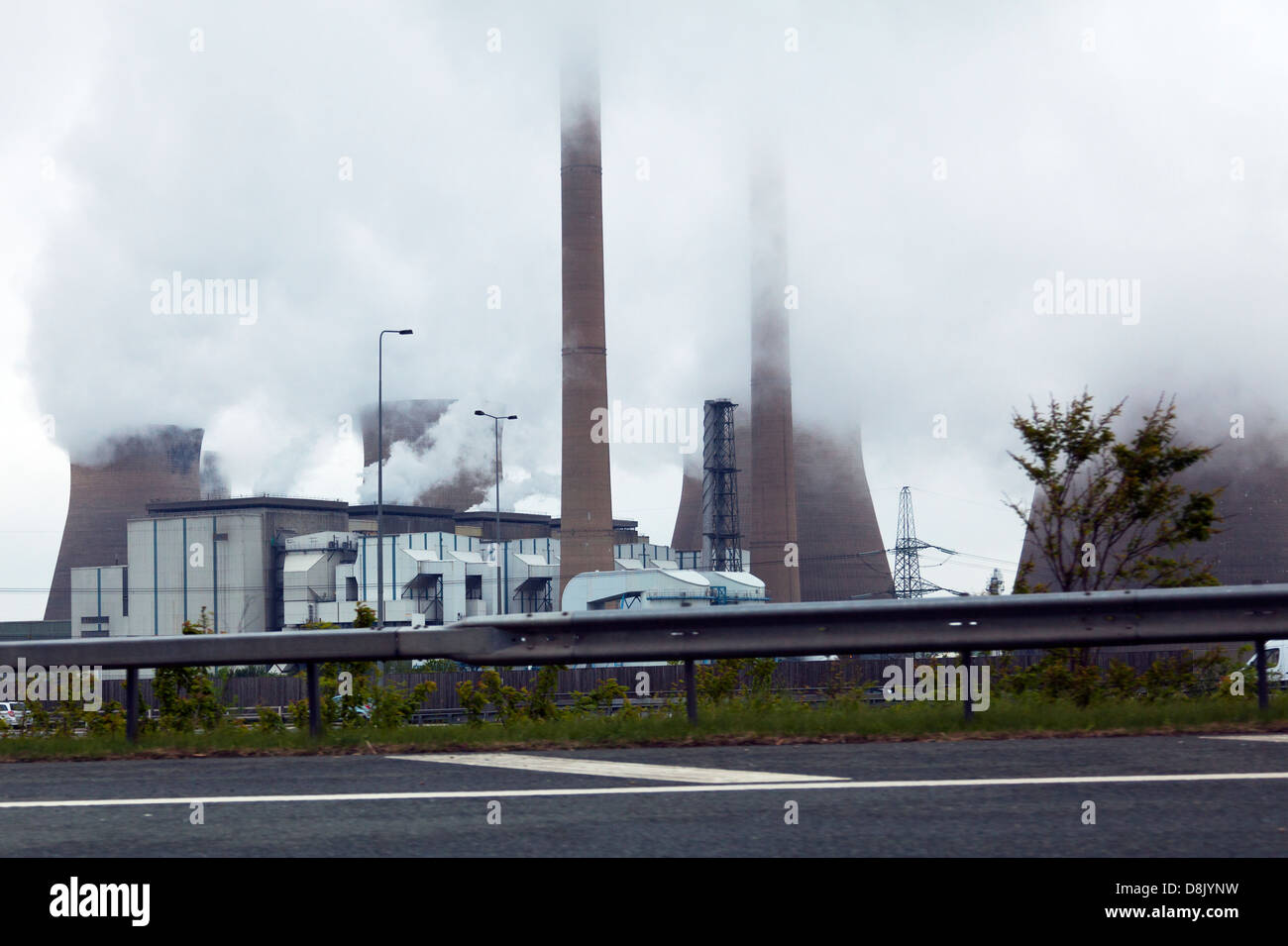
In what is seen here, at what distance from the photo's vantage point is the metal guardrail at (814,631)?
249 inches

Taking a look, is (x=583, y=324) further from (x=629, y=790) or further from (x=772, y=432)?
(x=629, y=790)

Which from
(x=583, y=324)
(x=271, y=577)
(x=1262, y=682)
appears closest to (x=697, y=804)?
(x=1262, y=682)

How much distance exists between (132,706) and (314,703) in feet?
3.24

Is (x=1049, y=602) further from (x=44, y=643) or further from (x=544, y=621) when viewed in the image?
(x=44, y=643)

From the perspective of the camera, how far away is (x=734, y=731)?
6391mm

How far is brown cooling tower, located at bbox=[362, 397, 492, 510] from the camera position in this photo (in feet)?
227

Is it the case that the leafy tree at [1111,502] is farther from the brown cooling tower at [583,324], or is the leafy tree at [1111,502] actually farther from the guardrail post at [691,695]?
the brown cooling tower at [583,324]

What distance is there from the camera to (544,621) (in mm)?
6504

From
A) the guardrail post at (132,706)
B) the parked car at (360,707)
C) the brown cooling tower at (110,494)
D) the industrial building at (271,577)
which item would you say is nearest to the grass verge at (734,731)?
the guardrail post at (132,706)

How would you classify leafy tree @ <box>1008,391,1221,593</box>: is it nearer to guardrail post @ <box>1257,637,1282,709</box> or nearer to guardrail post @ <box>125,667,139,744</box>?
guardrail post @ <box>1257,637,1282,709</box>

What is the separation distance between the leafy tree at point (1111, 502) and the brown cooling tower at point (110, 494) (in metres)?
55.1
